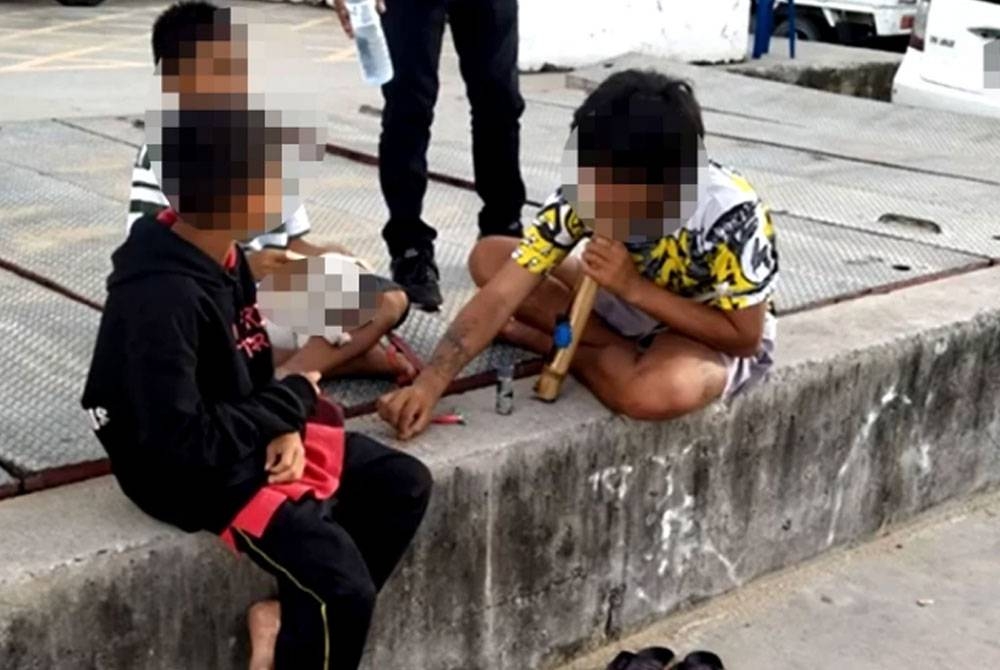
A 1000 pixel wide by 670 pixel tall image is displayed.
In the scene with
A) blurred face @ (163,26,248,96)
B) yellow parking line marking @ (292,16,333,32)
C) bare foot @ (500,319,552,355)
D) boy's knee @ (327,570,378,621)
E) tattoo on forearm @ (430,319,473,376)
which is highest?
blurred face @ (163,26,248,96)

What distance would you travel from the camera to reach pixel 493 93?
396cm

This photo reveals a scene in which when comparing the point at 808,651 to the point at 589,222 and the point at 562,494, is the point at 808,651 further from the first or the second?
the point at 589,222

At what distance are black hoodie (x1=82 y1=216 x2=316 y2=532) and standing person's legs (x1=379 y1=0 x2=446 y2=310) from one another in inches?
53.1

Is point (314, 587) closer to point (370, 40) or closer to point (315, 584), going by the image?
point (315, 584)

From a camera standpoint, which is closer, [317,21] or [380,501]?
[380,501]

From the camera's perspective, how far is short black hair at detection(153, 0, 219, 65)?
2.27 metres

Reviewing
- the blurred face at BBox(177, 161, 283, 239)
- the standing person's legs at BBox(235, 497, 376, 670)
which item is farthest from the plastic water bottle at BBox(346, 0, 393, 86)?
the standing person's legs at BBox(235, 497, 376, 670)

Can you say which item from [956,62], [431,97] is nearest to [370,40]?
[431,97]

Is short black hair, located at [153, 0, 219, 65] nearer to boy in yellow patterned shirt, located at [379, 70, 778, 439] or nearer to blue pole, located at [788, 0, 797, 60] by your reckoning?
boy in yellow patterned shirt, located at [379, 70, 778, 439]

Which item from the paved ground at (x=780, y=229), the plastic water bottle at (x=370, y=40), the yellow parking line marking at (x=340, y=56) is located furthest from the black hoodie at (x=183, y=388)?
the yellow parking line marking at (x=340, y=56)

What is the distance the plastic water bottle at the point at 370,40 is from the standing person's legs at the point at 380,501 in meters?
1.29

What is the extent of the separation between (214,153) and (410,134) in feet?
5.38

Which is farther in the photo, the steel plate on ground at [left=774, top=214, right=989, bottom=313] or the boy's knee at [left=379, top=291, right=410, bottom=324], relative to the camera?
the steel plate on ground at [left=774, top=214, right=989, bottom=313]

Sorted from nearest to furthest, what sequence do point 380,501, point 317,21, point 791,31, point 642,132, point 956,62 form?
1. point 380,501
2. point 642,132
3. point 956,62
4. point 791,31
5. point 317,21
